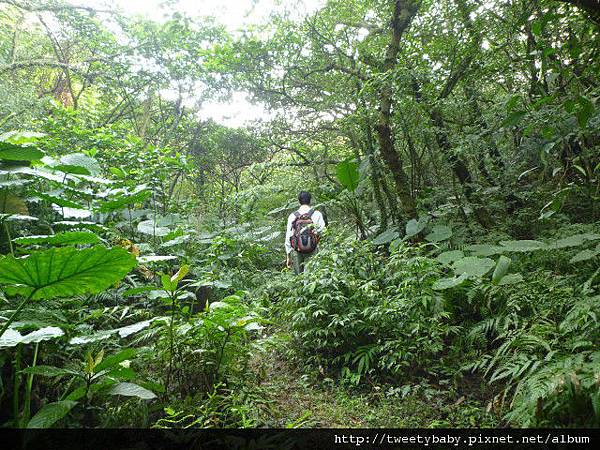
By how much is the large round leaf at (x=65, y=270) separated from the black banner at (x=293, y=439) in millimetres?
648

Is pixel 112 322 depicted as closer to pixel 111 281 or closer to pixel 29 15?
pixel 111 281

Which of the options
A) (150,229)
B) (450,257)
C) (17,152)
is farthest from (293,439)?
(150,229)

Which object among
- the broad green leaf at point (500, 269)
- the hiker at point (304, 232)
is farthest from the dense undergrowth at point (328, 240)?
the hiker at point (304, 232)

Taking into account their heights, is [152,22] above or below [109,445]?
above

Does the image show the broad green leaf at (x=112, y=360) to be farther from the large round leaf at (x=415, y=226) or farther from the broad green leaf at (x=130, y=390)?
the large round leaf at (x=415, y=226)

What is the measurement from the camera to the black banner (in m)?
1.63

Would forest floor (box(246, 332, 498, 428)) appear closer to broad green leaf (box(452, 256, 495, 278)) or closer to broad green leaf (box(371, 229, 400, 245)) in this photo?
broad green leaf (box(452, 256, 495, 278))

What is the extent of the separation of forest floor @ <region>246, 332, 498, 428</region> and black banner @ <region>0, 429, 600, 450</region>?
0.37ft

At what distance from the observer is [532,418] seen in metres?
1.71

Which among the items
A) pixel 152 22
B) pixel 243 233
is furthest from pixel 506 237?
pixel 152 22

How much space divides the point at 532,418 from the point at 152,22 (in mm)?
8566

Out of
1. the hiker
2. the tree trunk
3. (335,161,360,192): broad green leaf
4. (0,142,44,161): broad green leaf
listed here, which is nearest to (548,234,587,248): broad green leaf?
the tree trunk

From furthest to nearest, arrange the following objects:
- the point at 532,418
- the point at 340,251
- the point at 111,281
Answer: the point at 340,251 → the point at 532,418 → the point at 111,281

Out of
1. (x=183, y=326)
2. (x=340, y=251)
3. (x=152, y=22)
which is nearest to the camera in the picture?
(x=183, y=326)
